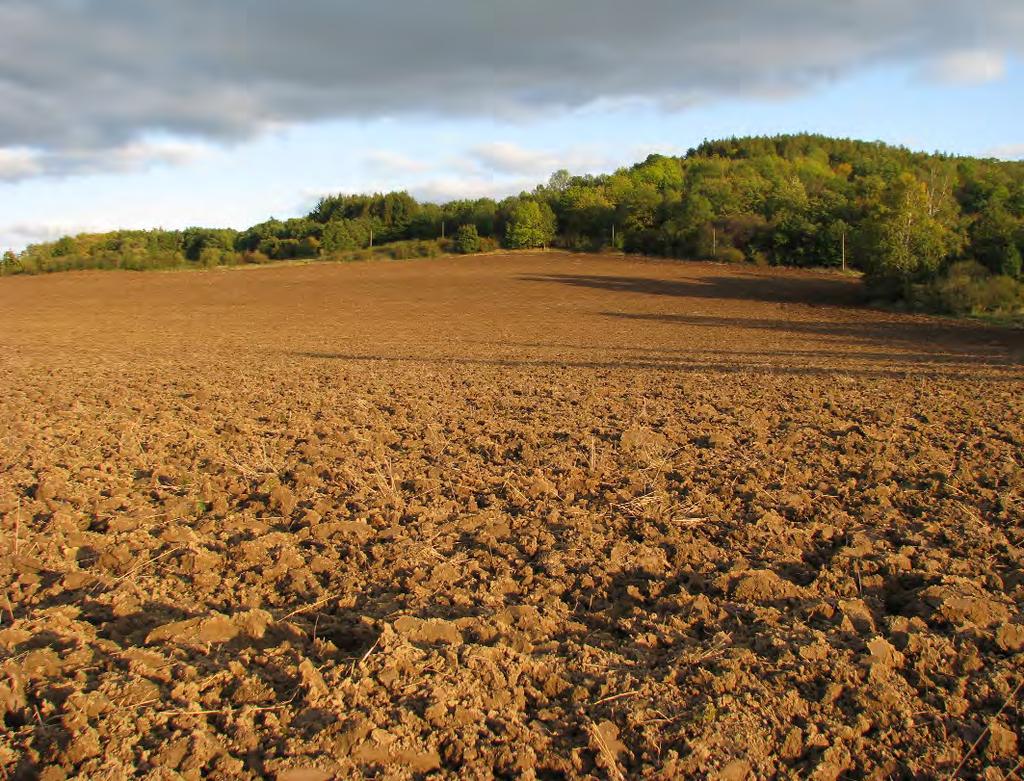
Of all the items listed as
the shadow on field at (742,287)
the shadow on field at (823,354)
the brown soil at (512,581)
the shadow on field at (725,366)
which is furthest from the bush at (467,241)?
the brown soil at (512,581)

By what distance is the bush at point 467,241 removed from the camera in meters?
71.8

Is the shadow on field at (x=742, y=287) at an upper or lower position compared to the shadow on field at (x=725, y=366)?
upper

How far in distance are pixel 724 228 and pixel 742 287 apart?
1638cm

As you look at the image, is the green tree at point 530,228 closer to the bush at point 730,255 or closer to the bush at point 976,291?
the bush at point 730,255

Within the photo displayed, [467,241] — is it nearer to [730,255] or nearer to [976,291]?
[730,255]

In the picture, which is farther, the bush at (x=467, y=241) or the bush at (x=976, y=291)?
the bush at (x=467, y=241)

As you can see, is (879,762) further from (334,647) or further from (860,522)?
(860,522)

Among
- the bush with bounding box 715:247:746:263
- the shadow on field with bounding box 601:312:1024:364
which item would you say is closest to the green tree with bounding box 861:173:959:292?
the shadow on field with bounding box 601:312:1024:364

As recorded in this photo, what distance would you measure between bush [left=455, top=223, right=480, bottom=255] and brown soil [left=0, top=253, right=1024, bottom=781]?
193 feet

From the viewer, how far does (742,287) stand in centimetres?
4475

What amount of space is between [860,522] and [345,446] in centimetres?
594

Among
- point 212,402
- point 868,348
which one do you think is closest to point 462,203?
point 868,348

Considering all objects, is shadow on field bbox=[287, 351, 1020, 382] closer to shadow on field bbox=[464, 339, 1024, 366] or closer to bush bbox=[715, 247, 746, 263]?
shadow on field bbox=[464, 339, 1024, 366]

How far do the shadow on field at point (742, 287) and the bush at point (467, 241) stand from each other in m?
19.4
